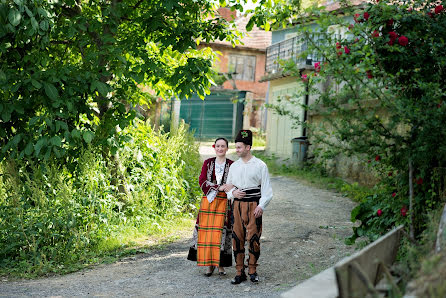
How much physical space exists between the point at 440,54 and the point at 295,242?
10.9 feet

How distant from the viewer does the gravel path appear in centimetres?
514

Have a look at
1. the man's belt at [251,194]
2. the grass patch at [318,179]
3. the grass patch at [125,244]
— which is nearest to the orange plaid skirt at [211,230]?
the man's belt at [251,194]

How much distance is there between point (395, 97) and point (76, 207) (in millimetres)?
4282

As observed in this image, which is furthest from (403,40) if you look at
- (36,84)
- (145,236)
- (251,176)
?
(145,236)

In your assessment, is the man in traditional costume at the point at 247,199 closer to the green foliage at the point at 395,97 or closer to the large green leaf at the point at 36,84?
the green foliage at the point at 395,97

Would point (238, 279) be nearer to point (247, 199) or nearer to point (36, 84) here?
point (247, 199)

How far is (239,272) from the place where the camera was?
5.33m

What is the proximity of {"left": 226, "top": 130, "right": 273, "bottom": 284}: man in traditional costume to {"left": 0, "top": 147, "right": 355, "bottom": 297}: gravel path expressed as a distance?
10.5 inches

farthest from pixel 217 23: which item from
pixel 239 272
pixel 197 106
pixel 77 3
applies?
pixel 197 106

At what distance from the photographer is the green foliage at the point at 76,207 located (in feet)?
20.5

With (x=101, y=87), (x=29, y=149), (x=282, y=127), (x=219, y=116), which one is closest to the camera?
(x=29, y=149)

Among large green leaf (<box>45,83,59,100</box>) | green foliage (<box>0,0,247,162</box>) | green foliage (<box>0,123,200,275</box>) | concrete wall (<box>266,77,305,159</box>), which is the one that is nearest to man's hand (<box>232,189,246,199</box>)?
green foliage (<box>0,0,247,162</box>)

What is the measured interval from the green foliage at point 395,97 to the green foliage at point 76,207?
3521 millimetres

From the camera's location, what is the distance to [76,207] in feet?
21.9
